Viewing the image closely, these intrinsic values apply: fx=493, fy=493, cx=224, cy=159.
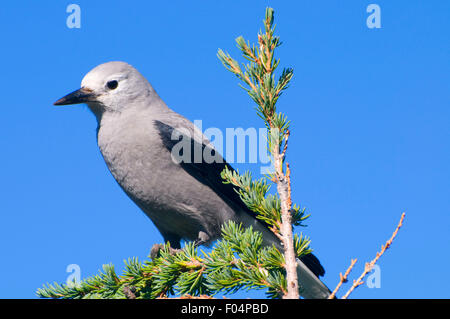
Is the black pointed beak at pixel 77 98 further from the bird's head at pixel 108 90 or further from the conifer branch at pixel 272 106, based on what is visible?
the conifer branch at pixel 272 106

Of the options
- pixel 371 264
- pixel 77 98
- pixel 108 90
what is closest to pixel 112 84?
pixel 108 90

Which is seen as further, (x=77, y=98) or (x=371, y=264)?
(x=77, y=98)

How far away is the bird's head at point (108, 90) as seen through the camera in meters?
4.21

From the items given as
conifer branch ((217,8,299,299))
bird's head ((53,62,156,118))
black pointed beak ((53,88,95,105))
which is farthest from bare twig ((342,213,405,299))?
black pointed beak ((53,88,95,105))

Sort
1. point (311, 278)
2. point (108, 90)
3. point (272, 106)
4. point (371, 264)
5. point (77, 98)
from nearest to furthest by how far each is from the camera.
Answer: point (371, 264), point (272, 106), point (311, 278), point (77, 98), point (108, 90)

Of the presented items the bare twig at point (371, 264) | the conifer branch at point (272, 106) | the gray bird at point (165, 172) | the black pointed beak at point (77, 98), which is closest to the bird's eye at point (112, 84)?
the gray bird at point (165, 172)

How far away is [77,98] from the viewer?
4.18 m

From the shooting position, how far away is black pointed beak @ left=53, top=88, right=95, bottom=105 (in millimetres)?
4184

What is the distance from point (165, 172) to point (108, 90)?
964mm

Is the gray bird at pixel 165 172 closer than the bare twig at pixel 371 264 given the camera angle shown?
A: No

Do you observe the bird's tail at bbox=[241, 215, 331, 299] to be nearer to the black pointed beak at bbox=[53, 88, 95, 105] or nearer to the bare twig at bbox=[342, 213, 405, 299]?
the bare twig at bbox=[342, 213, 405, 299]

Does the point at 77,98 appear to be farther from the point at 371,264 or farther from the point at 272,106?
the point at 371,264

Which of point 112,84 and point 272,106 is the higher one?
point 112,84
